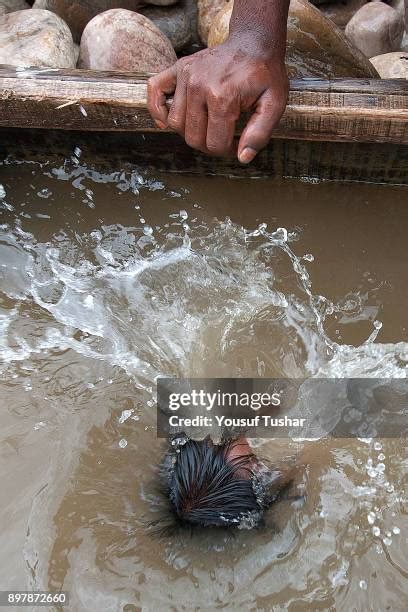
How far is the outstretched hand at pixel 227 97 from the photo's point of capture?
190 centimetres

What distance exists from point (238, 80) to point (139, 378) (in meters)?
1.25

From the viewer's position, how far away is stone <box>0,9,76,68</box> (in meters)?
3.23

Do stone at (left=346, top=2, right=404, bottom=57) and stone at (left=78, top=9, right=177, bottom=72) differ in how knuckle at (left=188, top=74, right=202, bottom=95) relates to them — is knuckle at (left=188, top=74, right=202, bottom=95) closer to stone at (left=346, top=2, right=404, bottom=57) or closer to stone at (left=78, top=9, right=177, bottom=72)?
stone at (left=78, top=9, right=177, bottom=72)

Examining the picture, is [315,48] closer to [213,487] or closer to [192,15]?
[192,15]

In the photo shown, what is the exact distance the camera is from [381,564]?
1.90 m

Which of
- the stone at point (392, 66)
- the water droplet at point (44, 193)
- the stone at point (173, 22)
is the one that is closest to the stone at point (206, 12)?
the stone at point (173, 22)

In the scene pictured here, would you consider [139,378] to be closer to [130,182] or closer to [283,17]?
[130,182]

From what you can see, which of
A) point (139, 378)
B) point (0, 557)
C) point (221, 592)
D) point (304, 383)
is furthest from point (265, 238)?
point (0, 557)

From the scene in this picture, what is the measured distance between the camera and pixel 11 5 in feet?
13.5

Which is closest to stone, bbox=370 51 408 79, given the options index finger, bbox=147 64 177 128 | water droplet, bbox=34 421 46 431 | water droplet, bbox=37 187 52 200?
index finger, bbox=147 64 177 128

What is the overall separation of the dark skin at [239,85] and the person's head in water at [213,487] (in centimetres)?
106

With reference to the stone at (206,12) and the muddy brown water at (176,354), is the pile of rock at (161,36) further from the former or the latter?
the muddy brown water at (176,354)

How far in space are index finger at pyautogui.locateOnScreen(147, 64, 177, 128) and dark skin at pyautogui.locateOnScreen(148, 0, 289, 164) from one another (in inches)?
1.0

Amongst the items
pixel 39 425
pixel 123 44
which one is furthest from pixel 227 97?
pixel 123 44
